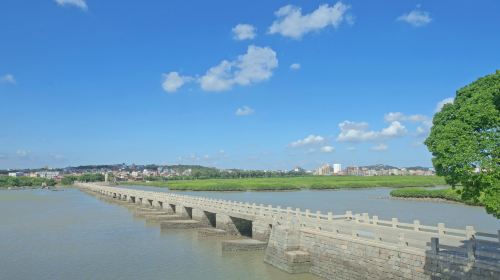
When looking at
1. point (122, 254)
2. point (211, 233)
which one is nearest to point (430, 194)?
point (211, 233)

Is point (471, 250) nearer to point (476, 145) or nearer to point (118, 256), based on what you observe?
point (476, 145)

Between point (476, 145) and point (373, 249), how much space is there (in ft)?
25.5

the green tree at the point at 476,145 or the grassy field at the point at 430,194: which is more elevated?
the green tree at the point at 476,145

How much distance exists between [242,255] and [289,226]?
4833 millimetres

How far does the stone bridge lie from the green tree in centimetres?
255

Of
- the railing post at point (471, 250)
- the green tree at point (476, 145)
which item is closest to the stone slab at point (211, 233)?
the railing post at point (471, 250)

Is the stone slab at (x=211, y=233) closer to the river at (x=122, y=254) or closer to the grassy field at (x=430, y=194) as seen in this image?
the river at (x=122, y=254)

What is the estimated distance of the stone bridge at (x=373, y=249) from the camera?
54.1ft

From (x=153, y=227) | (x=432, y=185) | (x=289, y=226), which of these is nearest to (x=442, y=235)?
(x=289, y=226)

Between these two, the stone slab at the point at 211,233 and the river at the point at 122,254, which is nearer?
the river at the point at 122,254

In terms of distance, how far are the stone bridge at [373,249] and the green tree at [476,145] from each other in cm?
255

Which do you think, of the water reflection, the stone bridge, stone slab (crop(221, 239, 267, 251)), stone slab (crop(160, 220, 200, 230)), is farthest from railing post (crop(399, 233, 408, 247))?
stone slab (crop(160, 220, 200, 230))

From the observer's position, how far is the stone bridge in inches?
650

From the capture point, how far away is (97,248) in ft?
113
